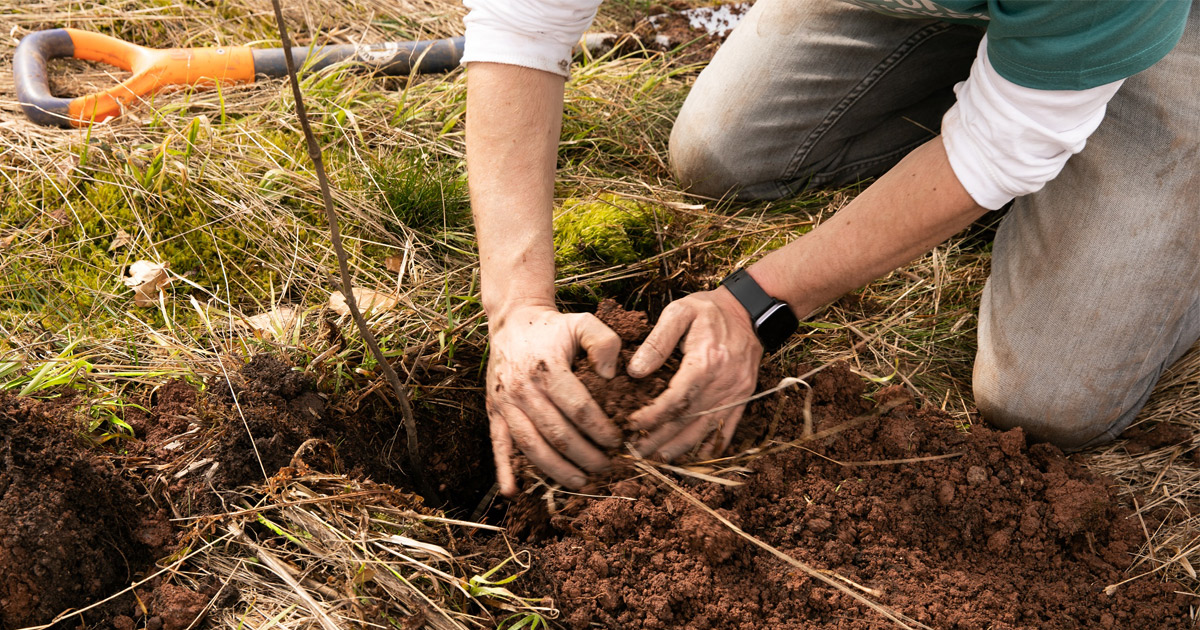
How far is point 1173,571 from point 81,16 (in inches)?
148

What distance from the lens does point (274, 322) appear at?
6.13 feet

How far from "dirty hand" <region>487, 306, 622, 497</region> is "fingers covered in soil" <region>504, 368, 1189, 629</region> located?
0.08 m

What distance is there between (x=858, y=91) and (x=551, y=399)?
162cm

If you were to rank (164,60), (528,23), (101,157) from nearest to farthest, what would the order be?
(528,23)
(101,157)
(164,60)

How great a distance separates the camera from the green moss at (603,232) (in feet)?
7.03

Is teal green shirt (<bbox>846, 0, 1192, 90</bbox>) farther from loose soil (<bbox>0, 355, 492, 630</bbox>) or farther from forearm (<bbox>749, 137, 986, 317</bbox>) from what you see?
loose soil (<bbox>0, 355, 492, 630</bbox>)

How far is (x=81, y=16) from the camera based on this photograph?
2938mm

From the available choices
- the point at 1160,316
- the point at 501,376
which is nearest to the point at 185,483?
the point at 501,376

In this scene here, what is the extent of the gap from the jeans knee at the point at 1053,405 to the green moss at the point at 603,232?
3.09ft

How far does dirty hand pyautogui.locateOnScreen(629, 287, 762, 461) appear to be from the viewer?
150 cm

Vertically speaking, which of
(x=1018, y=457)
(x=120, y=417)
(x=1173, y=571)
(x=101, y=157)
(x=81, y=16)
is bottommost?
(x=1173, y=571)

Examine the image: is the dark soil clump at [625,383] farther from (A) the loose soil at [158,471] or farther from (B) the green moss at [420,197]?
(B) the green moss at [420,197]

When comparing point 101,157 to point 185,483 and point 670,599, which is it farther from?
point 670,599

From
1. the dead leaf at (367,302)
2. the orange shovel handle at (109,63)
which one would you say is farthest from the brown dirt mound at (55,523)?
the orange shovel handle at (109,63)
